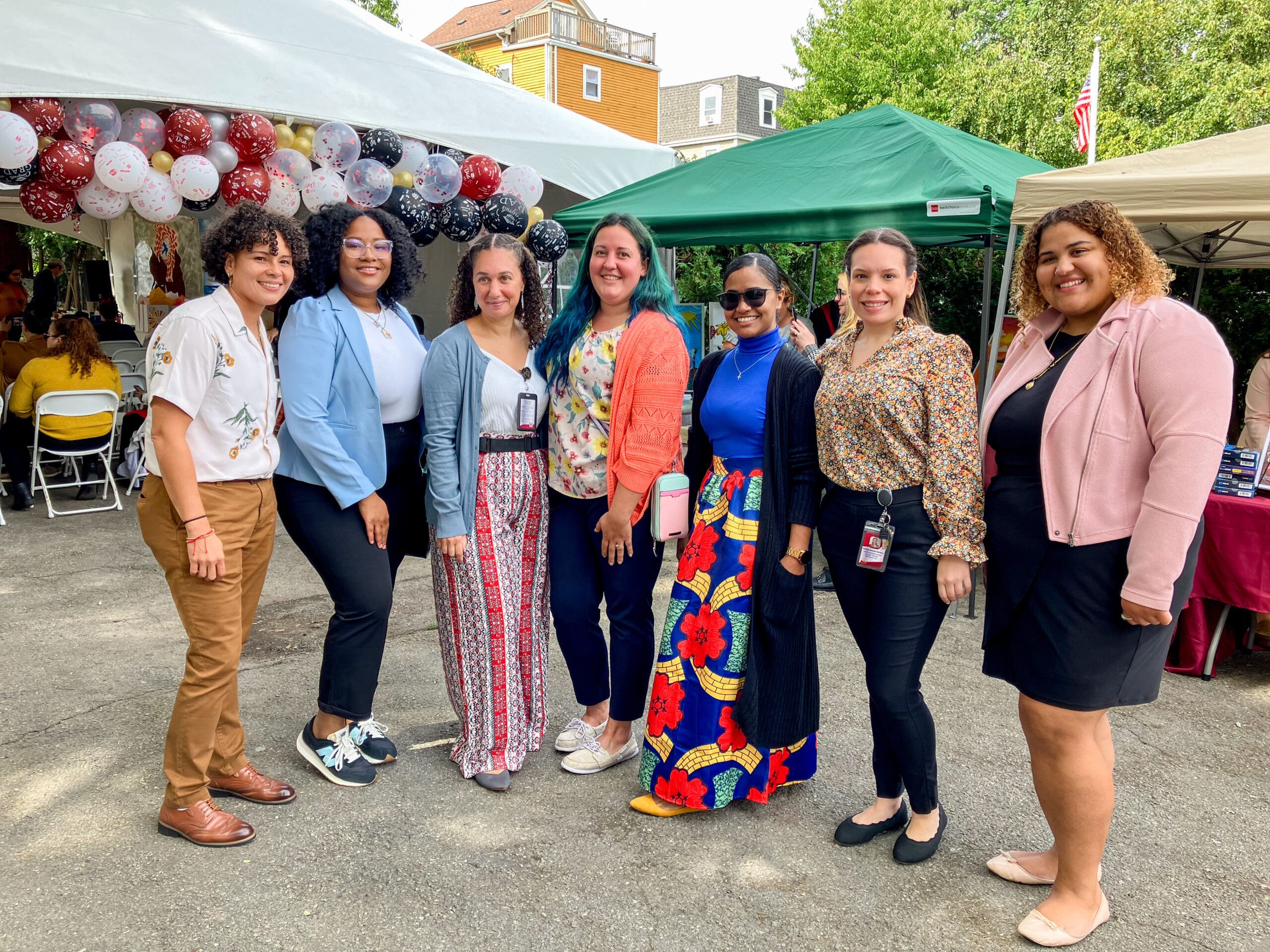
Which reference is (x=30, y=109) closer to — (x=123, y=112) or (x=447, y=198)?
(x=123, y=112)

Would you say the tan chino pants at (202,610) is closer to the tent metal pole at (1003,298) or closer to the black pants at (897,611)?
the black pants at (897,611)

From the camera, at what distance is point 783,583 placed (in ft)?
8.93

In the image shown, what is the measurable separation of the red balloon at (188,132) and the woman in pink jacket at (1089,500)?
5162mm

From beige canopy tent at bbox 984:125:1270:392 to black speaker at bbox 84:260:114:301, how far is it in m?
13.7

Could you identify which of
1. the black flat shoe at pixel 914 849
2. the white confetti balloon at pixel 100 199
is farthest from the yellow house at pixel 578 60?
the black flat shoe at pixel 914 849

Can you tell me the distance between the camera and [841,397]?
254 cm

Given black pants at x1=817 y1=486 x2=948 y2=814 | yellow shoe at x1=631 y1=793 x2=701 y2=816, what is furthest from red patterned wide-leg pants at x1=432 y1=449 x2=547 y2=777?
black pants at x1=817 y1=486 x2=948 y2=814

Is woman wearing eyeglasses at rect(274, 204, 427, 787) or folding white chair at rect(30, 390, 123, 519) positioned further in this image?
folding white chair at rect(30, 390, 123, 519)

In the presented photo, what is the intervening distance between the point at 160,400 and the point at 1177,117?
16.9 metres

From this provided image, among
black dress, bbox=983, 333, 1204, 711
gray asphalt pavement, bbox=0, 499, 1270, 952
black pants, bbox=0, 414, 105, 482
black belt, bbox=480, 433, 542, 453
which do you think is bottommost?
gray asphalt pavement, bbox=0, 499, 1270, 952

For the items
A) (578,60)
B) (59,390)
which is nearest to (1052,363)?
(59,390)

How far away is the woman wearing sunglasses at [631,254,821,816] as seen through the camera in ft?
8.95

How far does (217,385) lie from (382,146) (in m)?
4.39

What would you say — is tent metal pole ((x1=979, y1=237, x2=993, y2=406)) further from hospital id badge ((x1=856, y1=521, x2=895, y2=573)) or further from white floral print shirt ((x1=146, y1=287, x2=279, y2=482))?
white floral print shirt ((x1=146, y1=287, x2=279, y2=482))
